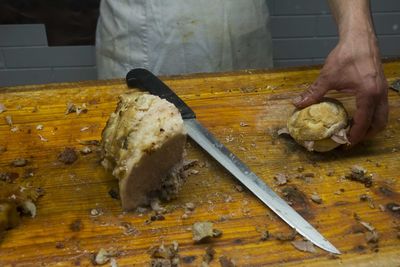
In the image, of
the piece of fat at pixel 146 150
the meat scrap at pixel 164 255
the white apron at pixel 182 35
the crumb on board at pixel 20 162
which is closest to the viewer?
the meat scrap at pixel 164 255

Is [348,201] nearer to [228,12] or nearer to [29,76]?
[228,12]

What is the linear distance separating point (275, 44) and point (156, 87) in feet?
4.13

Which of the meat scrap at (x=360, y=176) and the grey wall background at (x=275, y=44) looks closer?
the meat scrap at (x=360, y=176)

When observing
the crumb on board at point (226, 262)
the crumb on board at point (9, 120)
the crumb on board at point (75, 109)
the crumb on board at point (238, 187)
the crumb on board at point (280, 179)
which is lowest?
the crumb on board at point (226, 262)

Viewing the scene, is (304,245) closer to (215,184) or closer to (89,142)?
(215,184)

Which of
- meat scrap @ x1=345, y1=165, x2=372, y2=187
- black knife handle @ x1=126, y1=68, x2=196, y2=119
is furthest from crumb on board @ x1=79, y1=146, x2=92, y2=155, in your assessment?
meat scrap @ x1=345, y1=165, x2=372, y2=187

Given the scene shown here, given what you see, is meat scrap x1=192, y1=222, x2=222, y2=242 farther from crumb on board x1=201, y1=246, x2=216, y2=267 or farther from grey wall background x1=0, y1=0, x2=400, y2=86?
grey wall background x1=0, y1=0, x2=400, y2=86

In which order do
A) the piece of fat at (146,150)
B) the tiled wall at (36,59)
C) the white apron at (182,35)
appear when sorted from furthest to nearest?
the tiled wall at (36,59) < the white apron at (182,35) < the piece of fat at (146,150)

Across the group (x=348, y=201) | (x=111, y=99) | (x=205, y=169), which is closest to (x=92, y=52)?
(x=111, y=99)

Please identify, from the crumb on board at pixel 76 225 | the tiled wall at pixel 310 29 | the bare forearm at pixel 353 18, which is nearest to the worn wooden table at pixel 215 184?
the crumb on board at pixel 76 225

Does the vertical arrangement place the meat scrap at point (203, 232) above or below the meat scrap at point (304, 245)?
above

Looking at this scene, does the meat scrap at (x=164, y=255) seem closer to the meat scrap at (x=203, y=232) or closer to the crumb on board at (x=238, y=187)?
the meat scrap at (x=203, y=232)

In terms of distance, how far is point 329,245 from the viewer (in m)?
0.90

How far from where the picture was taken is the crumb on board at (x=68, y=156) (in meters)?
1.12
